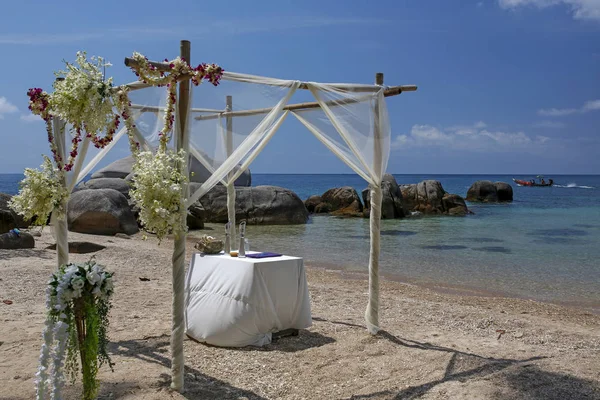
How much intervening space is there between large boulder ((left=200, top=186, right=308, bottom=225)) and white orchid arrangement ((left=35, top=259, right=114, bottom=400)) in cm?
1659

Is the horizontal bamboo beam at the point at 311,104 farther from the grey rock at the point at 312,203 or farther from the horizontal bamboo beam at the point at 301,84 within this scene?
the grey rock at the point at 312,203

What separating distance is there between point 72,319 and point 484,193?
38423 millimetres

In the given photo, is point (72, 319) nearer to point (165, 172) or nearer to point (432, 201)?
point (165, 172)

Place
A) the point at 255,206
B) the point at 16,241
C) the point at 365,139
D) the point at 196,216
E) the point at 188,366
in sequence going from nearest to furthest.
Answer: the point at 188,366, the point at 365,139, the point at 16,241, the point at 196,216, the point at 255,206

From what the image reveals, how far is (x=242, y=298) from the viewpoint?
5.53 m

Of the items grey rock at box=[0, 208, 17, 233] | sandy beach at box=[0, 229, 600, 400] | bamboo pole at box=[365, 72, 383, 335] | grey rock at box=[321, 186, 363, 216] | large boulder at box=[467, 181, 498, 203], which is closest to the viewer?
sandy beach at box=[0, 229, 600, 400]

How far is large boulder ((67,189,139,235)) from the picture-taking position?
1496cm

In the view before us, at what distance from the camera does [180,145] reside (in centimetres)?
450

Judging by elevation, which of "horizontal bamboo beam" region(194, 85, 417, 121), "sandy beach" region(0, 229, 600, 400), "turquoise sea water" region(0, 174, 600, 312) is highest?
"horizontal bamboo beam" region(194, 85, 417, 121)

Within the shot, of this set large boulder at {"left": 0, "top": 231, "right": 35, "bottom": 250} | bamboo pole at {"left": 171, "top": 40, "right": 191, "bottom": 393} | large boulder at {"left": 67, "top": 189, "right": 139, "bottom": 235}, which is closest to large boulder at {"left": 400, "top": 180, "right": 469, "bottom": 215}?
large boulder at {"left": 67, "top": 189, "right": 139, "bottom": 235}

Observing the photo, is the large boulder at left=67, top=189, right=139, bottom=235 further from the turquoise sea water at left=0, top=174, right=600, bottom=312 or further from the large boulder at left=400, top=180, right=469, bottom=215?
the large boulder at left=400, top=180, right=469, bottom=215

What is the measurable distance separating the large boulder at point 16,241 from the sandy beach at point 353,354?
2765mm

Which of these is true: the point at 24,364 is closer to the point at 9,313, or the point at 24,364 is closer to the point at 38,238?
the point at 9,313

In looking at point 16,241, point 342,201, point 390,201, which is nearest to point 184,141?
point 16,241
